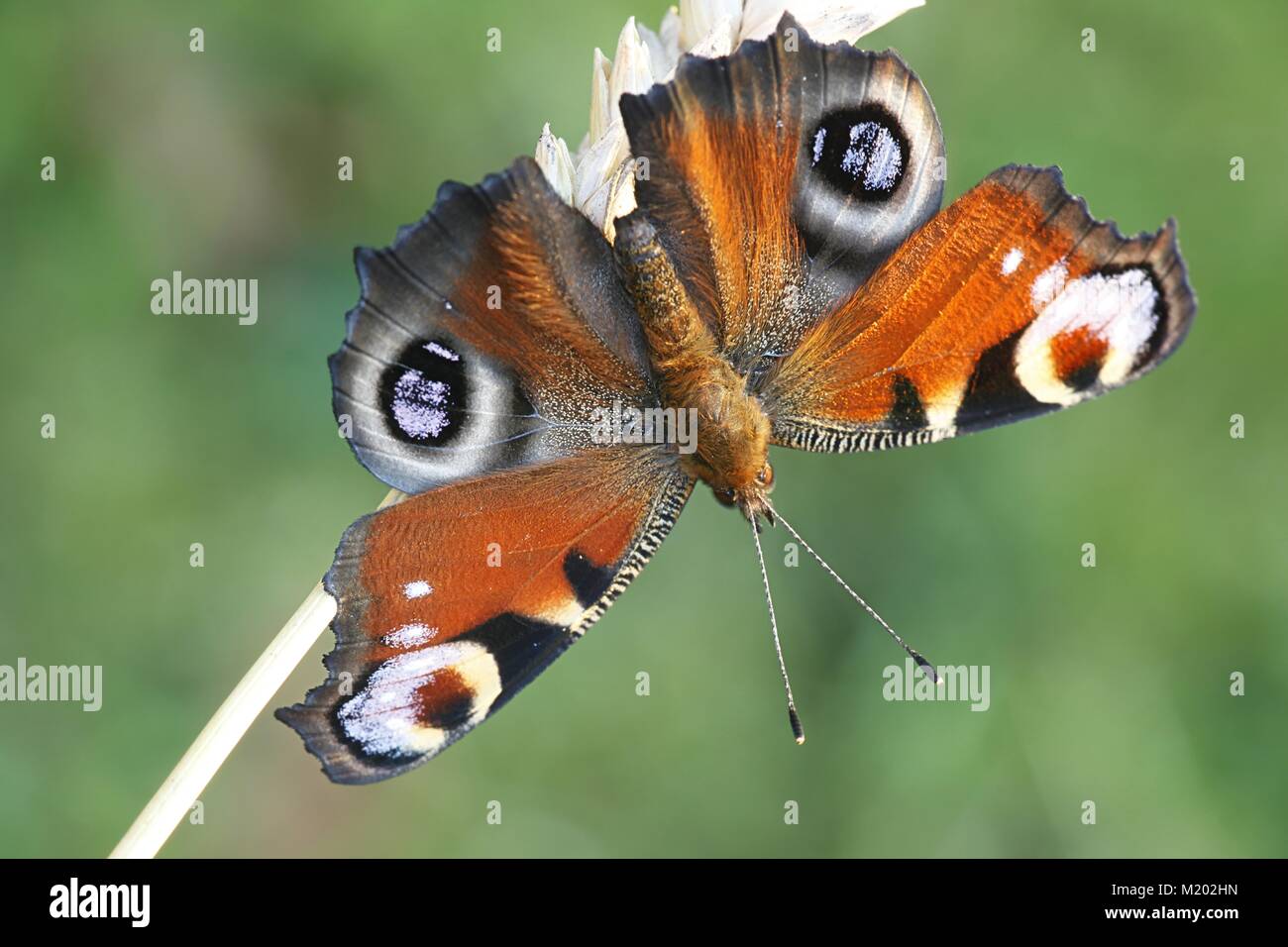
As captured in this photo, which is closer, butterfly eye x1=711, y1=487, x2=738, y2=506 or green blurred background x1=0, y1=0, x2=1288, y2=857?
butterfly eye x1=711, y1=487, x2=738, y2=506

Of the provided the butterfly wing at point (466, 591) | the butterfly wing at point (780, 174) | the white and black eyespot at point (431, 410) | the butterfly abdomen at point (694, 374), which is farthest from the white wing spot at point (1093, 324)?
the white and black eyespot at point (431, 410)

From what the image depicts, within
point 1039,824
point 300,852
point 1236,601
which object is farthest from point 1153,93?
point 300,852

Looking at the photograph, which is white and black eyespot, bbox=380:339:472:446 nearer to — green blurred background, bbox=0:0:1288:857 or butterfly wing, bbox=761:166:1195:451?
butterfly wing, bbox=761:166:1195:451

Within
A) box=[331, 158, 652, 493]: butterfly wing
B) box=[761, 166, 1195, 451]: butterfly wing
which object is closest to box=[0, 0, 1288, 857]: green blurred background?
box=[761, 166, 1195, 451]: butterfly wing

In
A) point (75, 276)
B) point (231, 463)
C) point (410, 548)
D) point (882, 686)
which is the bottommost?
point (882, 686)

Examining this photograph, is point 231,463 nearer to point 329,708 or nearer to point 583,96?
point 583,96

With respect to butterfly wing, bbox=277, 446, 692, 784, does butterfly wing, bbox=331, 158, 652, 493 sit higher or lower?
higher
